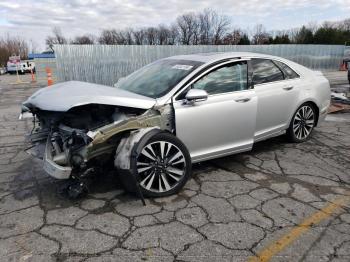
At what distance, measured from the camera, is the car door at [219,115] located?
380cm

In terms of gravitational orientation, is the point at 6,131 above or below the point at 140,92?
below

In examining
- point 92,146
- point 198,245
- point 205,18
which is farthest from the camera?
point 205,18

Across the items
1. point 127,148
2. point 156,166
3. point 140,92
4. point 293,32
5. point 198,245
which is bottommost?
point 198,245

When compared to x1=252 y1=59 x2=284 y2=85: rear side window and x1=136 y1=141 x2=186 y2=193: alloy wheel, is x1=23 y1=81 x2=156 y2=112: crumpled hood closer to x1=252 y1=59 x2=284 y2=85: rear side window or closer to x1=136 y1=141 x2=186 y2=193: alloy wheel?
x1=136 y1=141 x2=186 y2=193: alloy wheel

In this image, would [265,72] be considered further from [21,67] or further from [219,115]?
[21,67]

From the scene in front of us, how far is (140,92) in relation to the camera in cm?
412

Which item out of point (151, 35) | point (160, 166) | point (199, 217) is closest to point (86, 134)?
point (160, 166)

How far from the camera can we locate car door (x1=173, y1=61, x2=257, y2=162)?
380cm

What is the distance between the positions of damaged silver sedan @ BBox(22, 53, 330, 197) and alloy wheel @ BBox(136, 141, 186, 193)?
1 centimetres

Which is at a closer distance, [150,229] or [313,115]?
[150,229]

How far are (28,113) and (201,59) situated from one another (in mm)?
2327

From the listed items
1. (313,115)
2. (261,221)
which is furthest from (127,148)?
(313,115)

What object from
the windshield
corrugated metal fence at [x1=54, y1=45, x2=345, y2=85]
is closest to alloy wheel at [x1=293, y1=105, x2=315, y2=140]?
the windshield

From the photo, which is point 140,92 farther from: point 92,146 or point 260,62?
point 260,62
